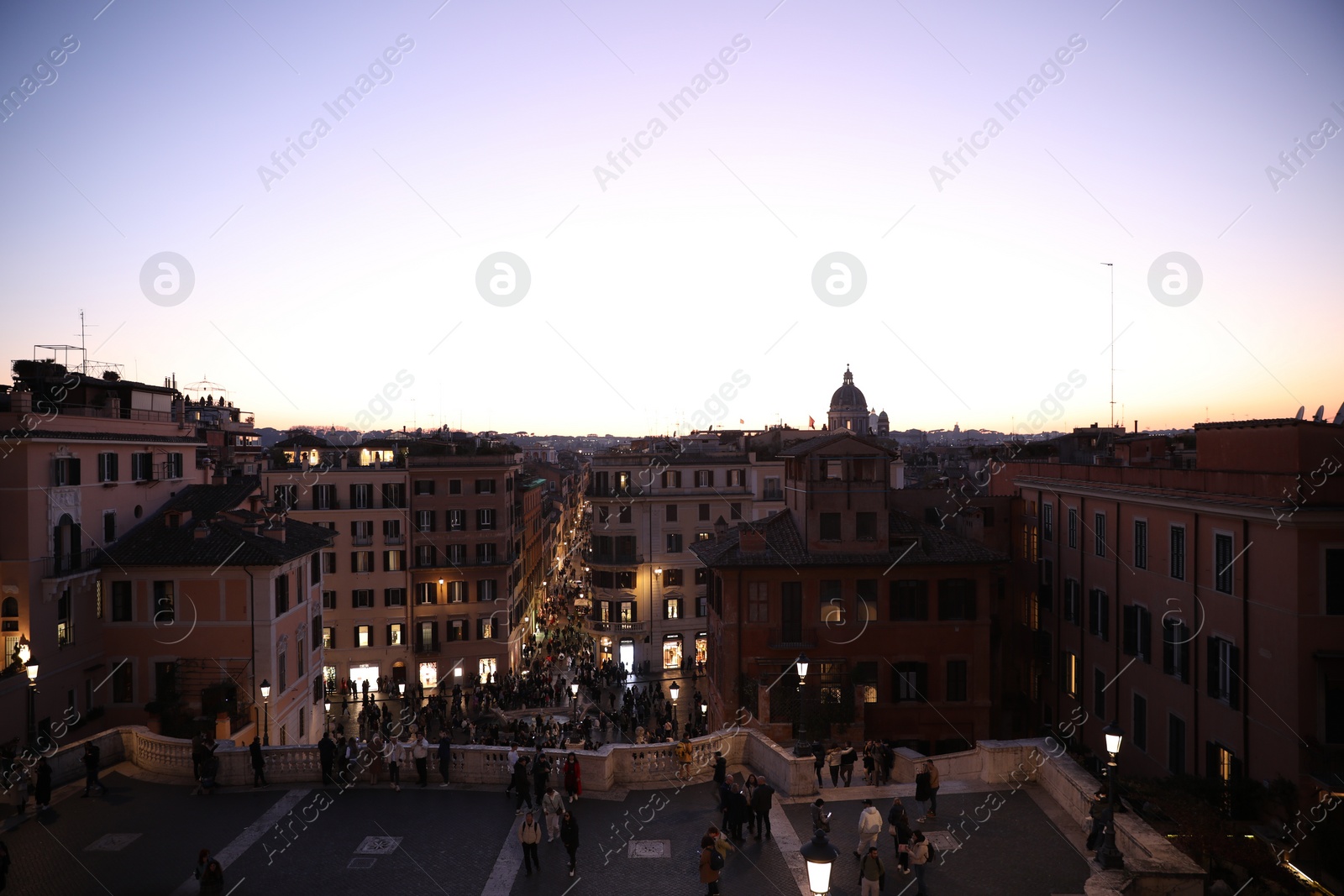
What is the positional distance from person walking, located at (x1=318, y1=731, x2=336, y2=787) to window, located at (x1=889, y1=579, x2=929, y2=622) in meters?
22.2

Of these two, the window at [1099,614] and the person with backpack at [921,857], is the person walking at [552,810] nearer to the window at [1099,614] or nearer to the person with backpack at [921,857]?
the person with backpack at [921,857]

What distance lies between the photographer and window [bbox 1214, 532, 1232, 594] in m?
26.4

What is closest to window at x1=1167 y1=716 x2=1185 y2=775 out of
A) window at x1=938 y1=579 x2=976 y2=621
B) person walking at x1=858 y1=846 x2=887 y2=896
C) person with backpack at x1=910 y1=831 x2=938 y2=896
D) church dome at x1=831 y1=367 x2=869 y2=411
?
window at x1=938 y1=579 x2=976 y2=621

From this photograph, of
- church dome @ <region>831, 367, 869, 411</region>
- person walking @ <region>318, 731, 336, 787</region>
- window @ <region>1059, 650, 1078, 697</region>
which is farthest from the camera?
church dome @ <region>831, 367, 869, 411</region>

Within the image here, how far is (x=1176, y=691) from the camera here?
29109 millimetres

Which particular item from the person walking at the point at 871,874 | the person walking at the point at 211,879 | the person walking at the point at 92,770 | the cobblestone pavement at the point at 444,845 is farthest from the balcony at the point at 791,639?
the person walking at the point at 211,879

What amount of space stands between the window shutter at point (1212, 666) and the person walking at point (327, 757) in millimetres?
24676

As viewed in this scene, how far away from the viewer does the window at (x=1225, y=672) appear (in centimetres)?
2575

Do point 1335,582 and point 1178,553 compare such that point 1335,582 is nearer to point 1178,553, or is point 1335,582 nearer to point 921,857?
point 1178,553

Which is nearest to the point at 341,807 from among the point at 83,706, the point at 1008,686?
the point at 83,706

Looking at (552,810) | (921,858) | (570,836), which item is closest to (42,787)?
(552,810)

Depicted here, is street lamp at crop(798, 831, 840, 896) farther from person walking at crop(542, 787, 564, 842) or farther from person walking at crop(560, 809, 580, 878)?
person walking at crop(542, 787, 564, 842)

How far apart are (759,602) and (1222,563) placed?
53.5 ft

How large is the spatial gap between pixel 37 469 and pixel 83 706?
8639mm
